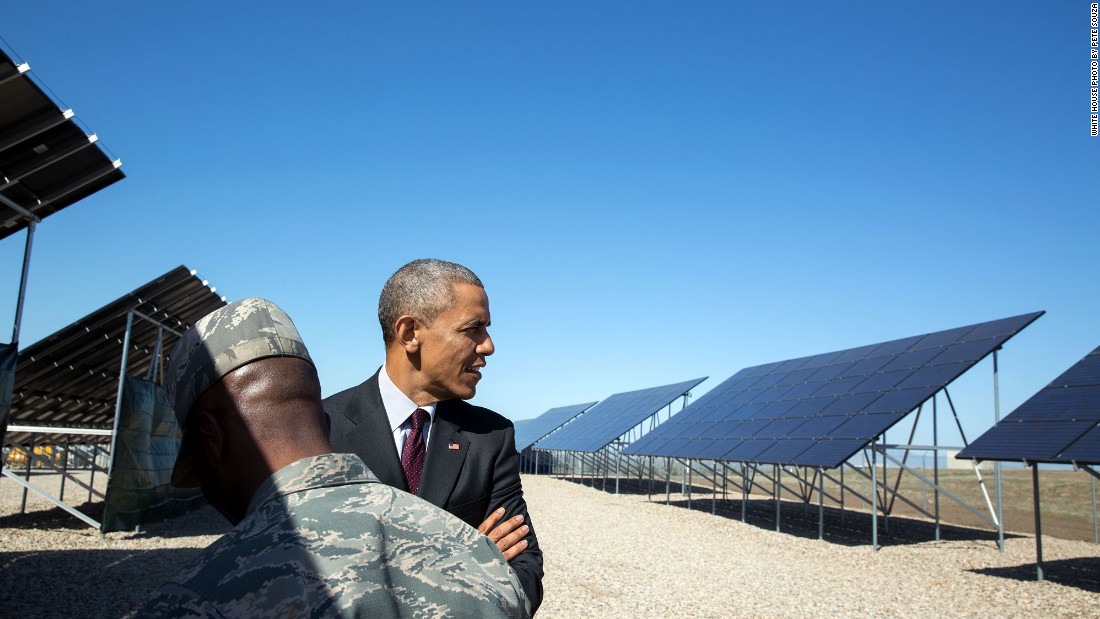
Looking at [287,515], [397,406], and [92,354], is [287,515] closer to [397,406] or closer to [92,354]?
[397,406]

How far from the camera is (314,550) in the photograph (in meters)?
1.00

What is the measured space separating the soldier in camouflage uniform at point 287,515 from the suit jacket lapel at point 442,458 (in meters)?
0.78

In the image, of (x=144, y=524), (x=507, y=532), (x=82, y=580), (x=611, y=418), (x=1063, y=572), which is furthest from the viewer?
(x=611, y=418)

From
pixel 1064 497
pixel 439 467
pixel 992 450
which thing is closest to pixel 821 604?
pixel 992 450

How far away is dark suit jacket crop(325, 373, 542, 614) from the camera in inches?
78.2

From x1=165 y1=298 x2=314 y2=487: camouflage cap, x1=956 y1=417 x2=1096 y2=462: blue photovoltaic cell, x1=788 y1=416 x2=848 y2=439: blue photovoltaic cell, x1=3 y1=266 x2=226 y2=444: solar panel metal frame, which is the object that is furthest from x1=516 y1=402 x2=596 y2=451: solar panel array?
x1=165 y1=298 x2=314 y2=487: camouflage cap

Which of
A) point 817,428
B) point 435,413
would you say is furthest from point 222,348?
point 817,428

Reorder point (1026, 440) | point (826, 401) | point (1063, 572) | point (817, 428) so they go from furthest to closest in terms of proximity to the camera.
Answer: point (826, 401), point (817, 428), point (1063, 572), point (1026, 440)

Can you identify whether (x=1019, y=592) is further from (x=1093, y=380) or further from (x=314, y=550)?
(x=314, y=550)

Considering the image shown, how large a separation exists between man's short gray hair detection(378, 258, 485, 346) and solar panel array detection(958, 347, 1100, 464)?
27.3 ft

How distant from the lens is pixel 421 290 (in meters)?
2.02

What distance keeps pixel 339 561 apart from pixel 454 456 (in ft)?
3.39

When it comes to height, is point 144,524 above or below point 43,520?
above

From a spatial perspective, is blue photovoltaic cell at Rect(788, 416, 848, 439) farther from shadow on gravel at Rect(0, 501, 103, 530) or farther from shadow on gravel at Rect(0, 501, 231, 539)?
shadow on gravel at Rect(0, 501, 103, 530)
